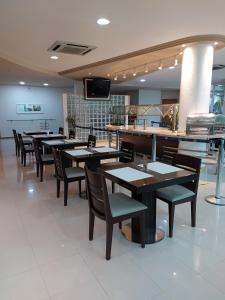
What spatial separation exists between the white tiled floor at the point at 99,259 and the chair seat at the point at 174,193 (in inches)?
17.3

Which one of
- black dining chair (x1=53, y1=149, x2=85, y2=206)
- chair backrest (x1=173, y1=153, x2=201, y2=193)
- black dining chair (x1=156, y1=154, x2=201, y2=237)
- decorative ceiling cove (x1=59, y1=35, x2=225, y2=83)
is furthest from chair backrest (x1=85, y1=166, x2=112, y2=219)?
decorative ceiling cove (x1=59, y1=35, x2=225, y2=83)

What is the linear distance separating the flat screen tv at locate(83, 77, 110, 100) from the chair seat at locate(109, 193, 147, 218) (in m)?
6.58


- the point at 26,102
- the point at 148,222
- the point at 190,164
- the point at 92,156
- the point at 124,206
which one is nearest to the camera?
the point at 124,206

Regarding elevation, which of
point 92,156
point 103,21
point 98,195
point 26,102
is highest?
point 103,21

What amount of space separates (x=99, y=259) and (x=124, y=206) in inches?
21.5

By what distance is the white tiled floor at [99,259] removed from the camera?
1740 mm

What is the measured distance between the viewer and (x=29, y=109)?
12.0 metres

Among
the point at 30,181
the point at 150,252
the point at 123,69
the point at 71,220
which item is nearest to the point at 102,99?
the point at 123,69

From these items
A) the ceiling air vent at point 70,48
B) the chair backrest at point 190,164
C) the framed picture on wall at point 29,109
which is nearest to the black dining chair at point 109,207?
the chair backrest at point 190,164

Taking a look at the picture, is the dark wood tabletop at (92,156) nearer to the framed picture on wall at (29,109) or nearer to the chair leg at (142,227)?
the chair leg at (142,227)

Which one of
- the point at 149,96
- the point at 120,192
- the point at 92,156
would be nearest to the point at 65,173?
the point at 92,156

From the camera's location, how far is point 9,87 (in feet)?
37.4

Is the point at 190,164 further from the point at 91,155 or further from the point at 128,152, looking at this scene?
the point at 91,155

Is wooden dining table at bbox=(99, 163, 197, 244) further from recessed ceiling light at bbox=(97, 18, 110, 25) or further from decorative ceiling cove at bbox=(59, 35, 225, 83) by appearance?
decorative ceiling cove at bbox=(59, 35, 225, 83)
